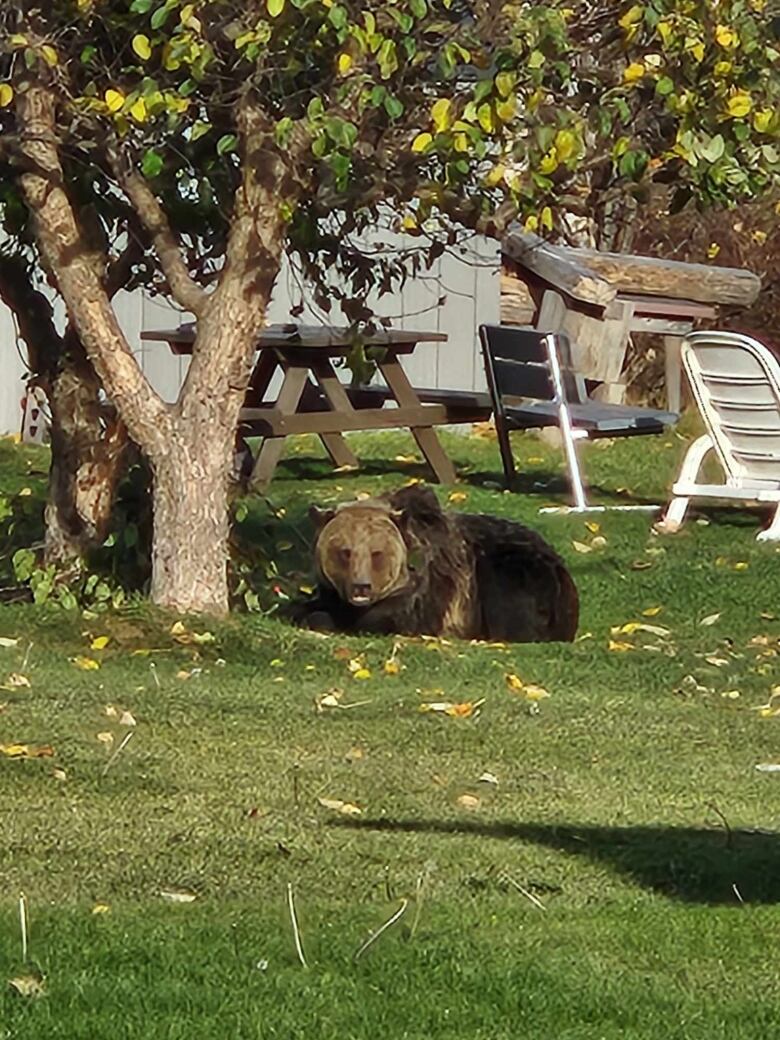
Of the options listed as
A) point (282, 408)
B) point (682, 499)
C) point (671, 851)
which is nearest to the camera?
point (671, 851)

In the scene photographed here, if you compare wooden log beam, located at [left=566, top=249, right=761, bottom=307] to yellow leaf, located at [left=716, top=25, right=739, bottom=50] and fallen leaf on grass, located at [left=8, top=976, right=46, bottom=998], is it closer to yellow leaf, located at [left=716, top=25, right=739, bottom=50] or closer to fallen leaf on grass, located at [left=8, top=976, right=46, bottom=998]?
yellow leaf, located at [left=716, top=25, right=739, bottom=50]

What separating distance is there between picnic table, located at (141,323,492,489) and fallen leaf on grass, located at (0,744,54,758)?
688cm

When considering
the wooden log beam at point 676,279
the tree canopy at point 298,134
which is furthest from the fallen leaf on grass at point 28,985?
the wooden log beam at point 676,279

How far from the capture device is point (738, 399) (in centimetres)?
1222

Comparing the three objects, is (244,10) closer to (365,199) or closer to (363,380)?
(365,199)

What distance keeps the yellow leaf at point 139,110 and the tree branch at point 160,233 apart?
3.30ft

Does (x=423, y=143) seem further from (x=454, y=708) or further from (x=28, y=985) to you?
(x=28, y=985)

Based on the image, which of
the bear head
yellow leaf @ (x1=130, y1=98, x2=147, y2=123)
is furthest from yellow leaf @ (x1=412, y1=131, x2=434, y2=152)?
the bear head

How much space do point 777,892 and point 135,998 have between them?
1.64 metres

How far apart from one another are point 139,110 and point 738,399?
5.29 m

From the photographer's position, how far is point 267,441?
47.5ft

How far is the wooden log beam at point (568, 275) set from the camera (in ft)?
53.1

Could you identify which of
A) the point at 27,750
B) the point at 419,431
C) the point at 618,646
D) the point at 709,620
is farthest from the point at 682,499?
the point at 27,750

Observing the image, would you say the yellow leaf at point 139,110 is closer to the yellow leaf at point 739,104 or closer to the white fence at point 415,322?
the yellow leaf at point 739,104
